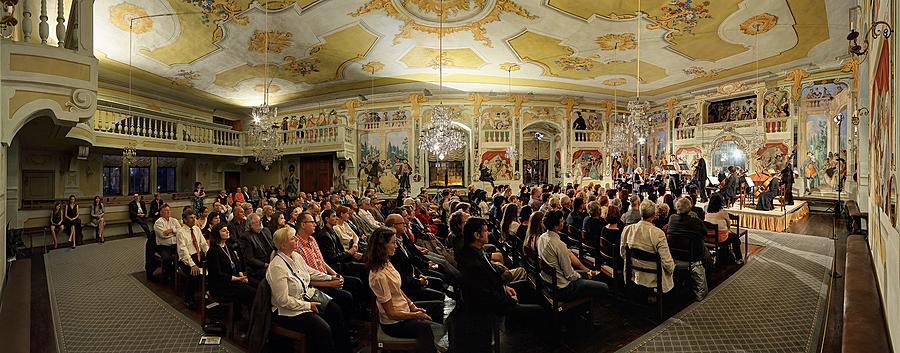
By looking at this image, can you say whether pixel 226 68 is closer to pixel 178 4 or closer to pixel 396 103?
pixel 178 4

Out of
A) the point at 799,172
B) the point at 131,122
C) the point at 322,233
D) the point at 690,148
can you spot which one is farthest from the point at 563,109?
the point at 131,122

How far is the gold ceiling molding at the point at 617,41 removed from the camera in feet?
30.9

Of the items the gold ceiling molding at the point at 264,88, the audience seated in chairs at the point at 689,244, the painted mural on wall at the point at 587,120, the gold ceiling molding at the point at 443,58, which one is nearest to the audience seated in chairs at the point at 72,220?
the gold ceiling molding at the point at 264,88

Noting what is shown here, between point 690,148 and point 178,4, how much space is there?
16.6m

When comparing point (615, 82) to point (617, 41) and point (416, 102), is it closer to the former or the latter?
point (617, 41)

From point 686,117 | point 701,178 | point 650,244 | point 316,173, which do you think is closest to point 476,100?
point 316,173

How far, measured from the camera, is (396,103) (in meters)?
15.0

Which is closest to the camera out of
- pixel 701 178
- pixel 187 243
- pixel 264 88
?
pixel 187 243

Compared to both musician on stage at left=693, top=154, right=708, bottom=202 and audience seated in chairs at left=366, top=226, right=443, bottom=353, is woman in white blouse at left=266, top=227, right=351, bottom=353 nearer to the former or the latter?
audience seated in chairs at left=366, top=226, right=443, bottom=353

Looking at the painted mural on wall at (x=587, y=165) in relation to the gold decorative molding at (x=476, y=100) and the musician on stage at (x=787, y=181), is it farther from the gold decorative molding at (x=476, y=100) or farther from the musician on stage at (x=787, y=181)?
the musician on stage at (x=787, y=181)

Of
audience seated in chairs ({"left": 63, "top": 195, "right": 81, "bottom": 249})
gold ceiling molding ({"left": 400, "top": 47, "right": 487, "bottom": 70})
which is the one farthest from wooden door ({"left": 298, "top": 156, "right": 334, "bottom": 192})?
audience seated in chairs ({"left": 63, "top": 195, "right": 81, "bottom": 249})

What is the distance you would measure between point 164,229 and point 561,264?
5.37 meters

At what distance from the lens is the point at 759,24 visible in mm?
8625

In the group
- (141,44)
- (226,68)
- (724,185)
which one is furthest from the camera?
(226,68)
